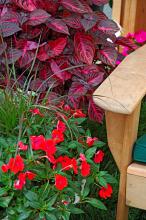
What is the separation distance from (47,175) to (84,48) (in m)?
0.84

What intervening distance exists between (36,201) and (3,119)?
0.39 metres

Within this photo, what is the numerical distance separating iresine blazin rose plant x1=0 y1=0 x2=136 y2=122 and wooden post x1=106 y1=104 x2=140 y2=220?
0.51m

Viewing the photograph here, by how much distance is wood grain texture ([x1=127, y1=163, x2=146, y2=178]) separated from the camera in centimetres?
189

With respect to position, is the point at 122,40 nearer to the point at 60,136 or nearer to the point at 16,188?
the point at 60,136

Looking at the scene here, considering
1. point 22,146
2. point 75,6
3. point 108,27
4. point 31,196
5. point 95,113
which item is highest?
point 75,6

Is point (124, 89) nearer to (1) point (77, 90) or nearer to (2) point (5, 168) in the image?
(2) point (5, 168)

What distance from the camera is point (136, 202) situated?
1.96 m

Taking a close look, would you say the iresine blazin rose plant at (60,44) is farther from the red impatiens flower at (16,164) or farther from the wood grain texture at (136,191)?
the red impatiens flower at (16,164)

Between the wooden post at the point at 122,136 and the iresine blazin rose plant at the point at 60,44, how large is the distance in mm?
514

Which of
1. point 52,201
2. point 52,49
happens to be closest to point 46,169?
point 52,201

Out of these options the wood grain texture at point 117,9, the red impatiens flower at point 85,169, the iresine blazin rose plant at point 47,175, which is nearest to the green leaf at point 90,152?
the iresine blazin rose plant at point 47,175

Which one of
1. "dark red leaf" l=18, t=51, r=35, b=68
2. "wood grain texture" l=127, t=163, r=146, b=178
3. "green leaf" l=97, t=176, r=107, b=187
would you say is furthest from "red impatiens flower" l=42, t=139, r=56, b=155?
"dark red leaf" l=18, t=51, r=35, b=68

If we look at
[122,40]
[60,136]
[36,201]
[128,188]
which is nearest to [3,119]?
[60,136]

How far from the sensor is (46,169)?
5.81ft
